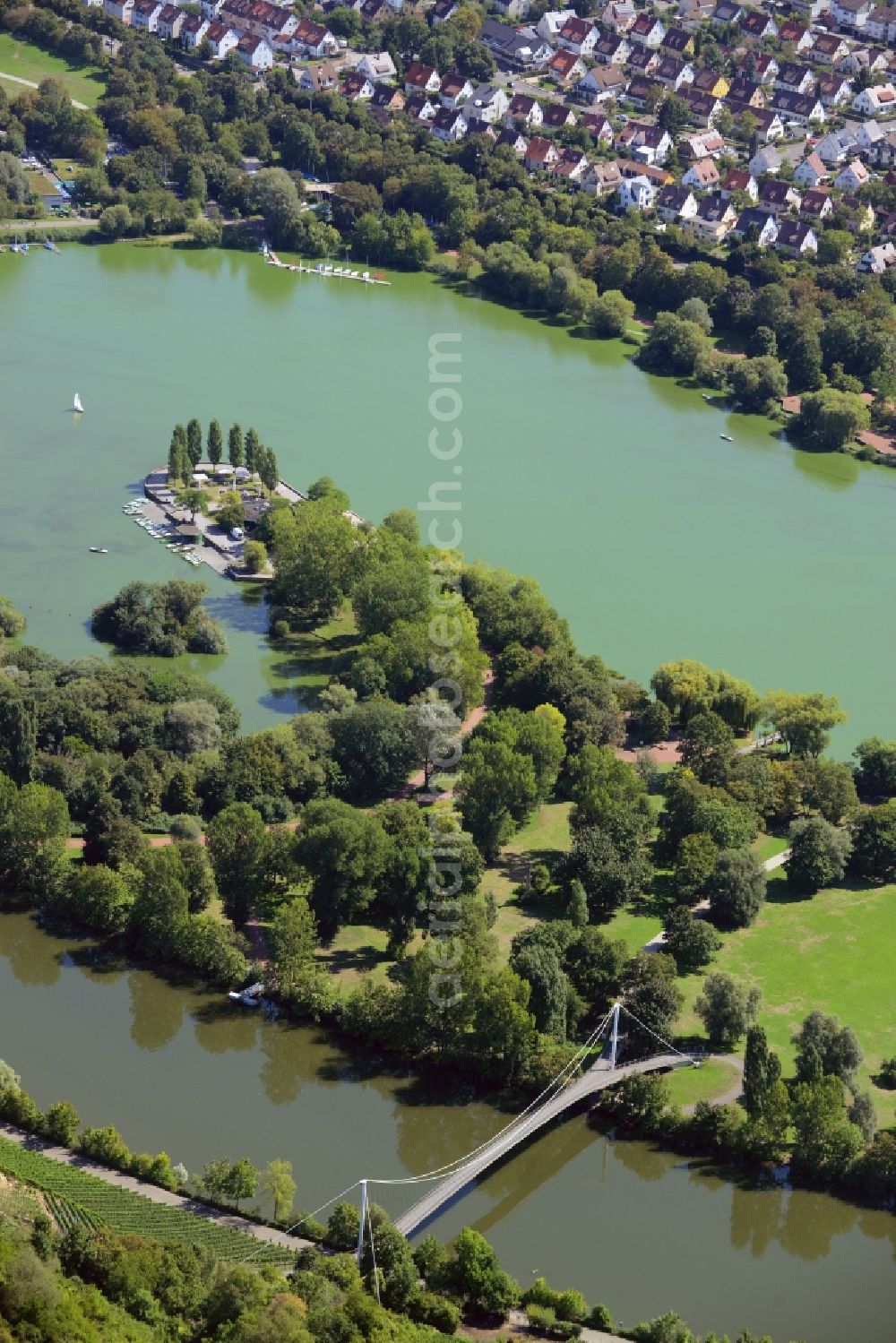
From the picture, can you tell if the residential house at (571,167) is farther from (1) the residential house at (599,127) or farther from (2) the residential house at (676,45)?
(2) the residential house at (676,45)

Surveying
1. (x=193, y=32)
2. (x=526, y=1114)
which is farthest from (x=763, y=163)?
(x=526, y=1114)

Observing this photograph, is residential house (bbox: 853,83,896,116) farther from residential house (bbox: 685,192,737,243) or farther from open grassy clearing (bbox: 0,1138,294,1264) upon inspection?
open grassy clearing (bbox: 0,1138,294,1264)

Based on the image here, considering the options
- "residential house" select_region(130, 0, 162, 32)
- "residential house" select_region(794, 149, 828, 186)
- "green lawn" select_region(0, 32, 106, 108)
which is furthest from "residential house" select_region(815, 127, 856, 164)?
"green lawn" select_region(0, 32, 106, 108)

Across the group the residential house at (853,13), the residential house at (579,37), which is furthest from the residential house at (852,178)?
the residential house at (853,13)

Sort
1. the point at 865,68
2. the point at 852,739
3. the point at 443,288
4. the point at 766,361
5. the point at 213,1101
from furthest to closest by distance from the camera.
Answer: the point at 865,68 → the point at 443,288 → the point at 766,361 → the point at 852,739 → the point at 213,1101

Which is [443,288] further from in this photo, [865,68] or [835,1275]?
[835,1275]

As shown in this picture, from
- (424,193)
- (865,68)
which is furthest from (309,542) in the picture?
(865,68)

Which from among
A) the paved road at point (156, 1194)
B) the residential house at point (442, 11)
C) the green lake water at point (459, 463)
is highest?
the residential house at point (442, 11)

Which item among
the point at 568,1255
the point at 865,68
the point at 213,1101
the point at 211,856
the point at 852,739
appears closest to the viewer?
the point at 568,1255
